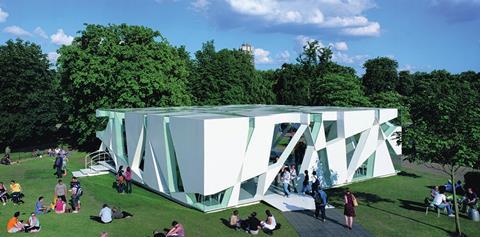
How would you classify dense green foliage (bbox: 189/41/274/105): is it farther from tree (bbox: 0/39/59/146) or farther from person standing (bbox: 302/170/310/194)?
person standing (bbox: 302/170/310/194)

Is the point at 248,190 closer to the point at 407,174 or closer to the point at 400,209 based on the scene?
the point at 400,209

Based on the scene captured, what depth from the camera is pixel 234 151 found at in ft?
62.6

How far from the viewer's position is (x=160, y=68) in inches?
1501

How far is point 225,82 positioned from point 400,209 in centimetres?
3417

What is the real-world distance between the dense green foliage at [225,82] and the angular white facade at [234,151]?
2239 cm

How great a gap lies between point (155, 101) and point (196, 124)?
21.4m

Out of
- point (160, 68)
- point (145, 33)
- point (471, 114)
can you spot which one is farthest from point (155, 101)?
point (471, 114)

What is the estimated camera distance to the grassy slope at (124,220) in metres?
16.3

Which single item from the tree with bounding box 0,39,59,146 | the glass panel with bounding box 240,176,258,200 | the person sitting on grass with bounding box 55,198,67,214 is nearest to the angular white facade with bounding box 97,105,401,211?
the glass panel with bounding box 240,176,258,200

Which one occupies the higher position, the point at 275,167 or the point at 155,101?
the point at 155,101

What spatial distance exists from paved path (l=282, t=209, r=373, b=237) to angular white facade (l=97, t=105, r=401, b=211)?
303 centimetres

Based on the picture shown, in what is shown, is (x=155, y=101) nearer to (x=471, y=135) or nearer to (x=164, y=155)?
(x=164, y=155)

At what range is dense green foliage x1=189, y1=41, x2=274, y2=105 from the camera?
50.8m

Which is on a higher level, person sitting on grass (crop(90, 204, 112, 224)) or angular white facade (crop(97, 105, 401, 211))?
angular white facade (crop(97, 105, 401, 211))
